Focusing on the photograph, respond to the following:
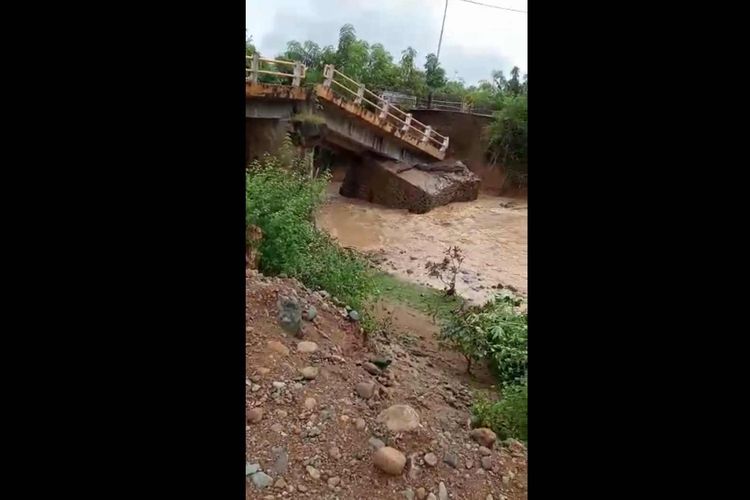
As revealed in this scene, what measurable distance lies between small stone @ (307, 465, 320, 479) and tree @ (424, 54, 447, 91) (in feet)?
39.3

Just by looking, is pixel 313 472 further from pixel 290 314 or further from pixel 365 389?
pixel 290 314

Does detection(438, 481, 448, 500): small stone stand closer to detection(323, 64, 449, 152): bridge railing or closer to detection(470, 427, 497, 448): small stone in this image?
detection(470, 427, 497, 448): small stone

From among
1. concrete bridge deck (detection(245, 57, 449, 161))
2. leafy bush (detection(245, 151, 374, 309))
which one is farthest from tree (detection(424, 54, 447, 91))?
leafy bush (detection(245, 151, 374, 309))

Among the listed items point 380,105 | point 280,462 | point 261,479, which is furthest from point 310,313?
point 380,105

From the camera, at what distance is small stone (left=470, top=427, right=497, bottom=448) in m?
2.60

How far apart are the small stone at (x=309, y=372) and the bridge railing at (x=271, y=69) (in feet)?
18.3

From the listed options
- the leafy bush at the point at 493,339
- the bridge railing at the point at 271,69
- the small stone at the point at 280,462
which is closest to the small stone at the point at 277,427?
the small stone at the point at 280,462

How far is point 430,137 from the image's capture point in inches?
425
